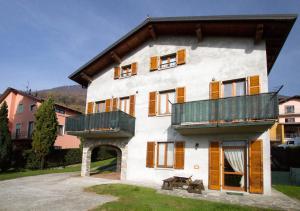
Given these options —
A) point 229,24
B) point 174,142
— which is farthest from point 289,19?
point 174,142

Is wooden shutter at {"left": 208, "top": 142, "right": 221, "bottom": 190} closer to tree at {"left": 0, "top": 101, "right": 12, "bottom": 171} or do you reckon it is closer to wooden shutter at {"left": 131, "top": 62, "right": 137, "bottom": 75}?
wooden shutter at {"left": 131, "top": 62, "right": 137, "bottom": 75}

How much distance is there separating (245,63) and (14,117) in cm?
3536

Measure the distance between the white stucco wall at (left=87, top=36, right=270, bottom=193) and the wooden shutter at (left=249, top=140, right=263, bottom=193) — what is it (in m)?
0.23

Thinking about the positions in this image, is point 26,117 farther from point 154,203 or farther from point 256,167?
point 256,167

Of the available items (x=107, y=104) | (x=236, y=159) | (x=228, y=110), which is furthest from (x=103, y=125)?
(x=236, y=159)

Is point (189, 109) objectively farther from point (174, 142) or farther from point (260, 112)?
point (260, 112)

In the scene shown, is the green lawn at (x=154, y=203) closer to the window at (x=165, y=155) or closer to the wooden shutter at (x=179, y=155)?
the wooden shutter at (x=179, y=155)

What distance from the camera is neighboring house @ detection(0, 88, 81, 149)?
112ft

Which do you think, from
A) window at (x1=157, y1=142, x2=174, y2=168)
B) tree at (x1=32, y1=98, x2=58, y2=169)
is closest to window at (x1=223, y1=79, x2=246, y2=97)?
window at (x1=157, y1=142, x2=174, y2=168)

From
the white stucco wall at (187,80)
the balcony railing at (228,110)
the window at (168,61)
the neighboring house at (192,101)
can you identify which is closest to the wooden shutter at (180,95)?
the neighboring house at (192,101)

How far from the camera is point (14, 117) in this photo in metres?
37.2

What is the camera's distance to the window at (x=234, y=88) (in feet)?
42.5

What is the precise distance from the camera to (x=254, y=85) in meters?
12.4

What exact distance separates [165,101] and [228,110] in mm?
4553
